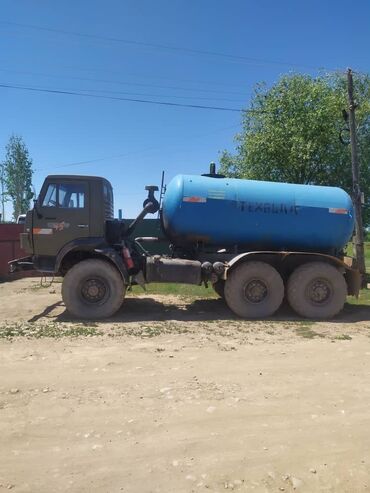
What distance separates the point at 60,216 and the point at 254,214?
13.5ft

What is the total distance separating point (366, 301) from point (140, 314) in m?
6.26

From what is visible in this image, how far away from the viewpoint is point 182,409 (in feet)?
15.3

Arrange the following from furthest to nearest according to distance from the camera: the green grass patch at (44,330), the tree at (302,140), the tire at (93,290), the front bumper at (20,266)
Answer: the tree at (302,140), the front bumper at (20,266), the tire at (93,290), the green grass patch at (44,330)

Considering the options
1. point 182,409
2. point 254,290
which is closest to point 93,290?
point 254,290

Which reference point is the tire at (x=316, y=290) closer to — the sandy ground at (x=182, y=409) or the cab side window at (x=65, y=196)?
the sandy ground at (x=182, y=409)

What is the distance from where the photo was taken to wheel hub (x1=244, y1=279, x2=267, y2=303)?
990 centimetres

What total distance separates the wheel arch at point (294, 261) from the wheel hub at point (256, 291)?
502mm

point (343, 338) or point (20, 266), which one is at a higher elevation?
point (20, 266)

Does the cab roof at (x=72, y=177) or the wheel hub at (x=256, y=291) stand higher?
the cab roof at (x=72, y=177)

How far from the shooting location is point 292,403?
487cm

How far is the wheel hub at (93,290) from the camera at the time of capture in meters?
9.55

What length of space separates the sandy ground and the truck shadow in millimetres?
1068

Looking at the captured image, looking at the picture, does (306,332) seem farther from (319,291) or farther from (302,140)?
(302,140)

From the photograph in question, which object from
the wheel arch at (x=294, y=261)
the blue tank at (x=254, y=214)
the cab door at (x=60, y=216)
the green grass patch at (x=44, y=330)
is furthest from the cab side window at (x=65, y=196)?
the wheel arch at (x=294, y=261)
